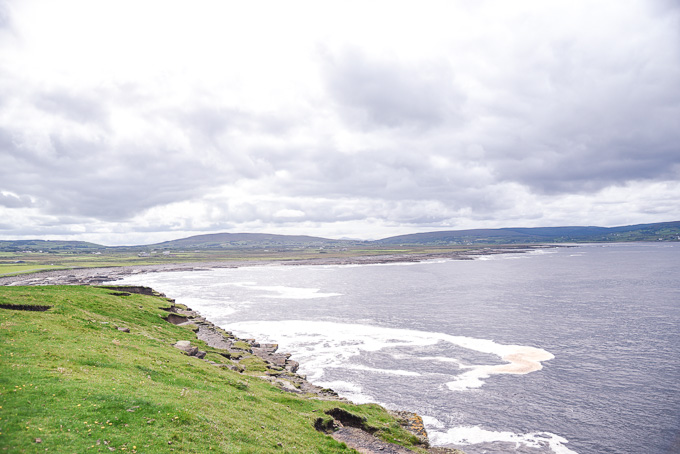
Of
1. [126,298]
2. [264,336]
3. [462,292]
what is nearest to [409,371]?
[264,336]

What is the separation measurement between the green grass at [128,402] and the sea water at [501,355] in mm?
12240

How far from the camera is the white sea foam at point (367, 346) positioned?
5222 centimetres

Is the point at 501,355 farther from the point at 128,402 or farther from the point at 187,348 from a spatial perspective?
the point at 128,402

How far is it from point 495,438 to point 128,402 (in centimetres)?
3140

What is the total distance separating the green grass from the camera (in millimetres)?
19938

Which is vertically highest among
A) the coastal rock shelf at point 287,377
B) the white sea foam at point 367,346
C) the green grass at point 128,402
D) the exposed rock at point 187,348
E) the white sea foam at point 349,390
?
the green grass at point 128,402

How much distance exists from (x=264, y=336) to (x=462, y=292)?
73.0 meters

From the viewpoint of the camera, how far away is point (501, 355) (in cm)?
5844

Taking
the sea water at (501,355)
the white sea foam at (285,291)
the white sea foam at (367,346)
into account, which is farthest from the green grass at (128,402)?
the white sea foam at (285,291)

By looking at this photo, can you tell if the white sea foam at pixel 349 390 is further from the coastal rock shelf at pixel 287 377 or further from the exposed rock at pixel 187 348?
the exposed rock at pixel 187 348

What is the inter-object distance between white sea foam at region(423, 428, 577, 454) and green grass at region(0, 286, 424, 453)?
205 inches

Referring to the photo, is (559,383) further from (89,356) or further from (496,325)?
(89,356)

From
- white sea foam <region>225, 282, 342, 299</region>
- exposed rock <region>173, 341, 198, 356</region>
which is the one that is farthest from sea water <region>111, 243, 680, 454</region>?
exposed rock <region>173, 341, 198, 356</region>

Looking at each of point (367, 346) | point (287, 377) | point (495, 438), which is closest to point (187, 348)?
point (287, 377)
